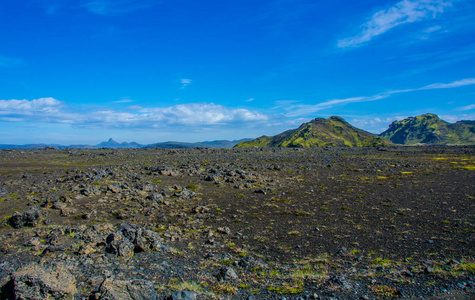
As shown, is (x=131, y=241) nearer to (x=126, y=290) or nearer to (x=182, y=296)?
(x=126, y=290)

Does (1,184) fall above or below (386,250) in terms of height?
above

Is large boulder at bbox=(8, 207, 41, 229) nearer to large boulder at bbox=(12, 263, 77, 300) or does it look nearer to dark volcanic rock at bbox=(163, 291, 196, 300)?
large boulder at bbox=(12, 263, 77, 300)

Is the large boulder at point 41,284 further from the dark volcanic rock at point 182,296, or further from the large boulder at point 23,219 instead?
the large boulder at point 23,219

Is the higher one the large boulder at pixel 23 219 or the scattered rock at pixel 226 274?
the large boulder at pixel 23 219

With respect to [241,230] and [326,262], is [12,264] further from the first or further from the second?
[326,262]

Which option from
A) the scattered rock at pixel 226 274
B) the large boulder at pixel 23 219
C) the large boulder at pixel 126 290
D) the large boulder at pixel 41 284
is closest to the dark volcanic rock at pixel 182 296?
the large boulder at pixel 126 290

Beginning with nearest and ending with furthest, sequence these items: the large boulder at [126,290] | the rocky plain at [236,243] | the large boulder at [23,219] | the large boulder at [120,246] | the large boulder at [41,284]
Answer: the large boulder at [41,284]
the large boulder at [126,290]
the rocky plain at [236,243]
the large boulder at [120,246]
the large boulder at [23,219]

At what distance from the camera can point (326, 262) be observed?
508 inches

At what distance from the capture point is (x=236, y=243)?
15.7m

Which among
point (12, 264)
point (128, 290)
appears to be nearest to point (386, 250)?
point (128, 290)

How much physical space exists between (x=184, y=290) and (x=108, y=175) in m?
31.4

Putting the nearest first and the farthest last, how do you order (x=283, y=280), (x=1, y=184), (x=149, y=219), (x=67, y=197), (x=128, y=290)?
(x=128, y=290)
(x=283, y=280)
(x=149, y=219)
(x=67, y=197)
(x=1, y=184)

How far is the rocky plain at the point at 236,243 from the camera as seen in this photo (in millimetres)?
10062

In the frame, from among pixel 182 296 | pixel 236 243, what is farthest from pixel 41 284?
pixel 236 243
